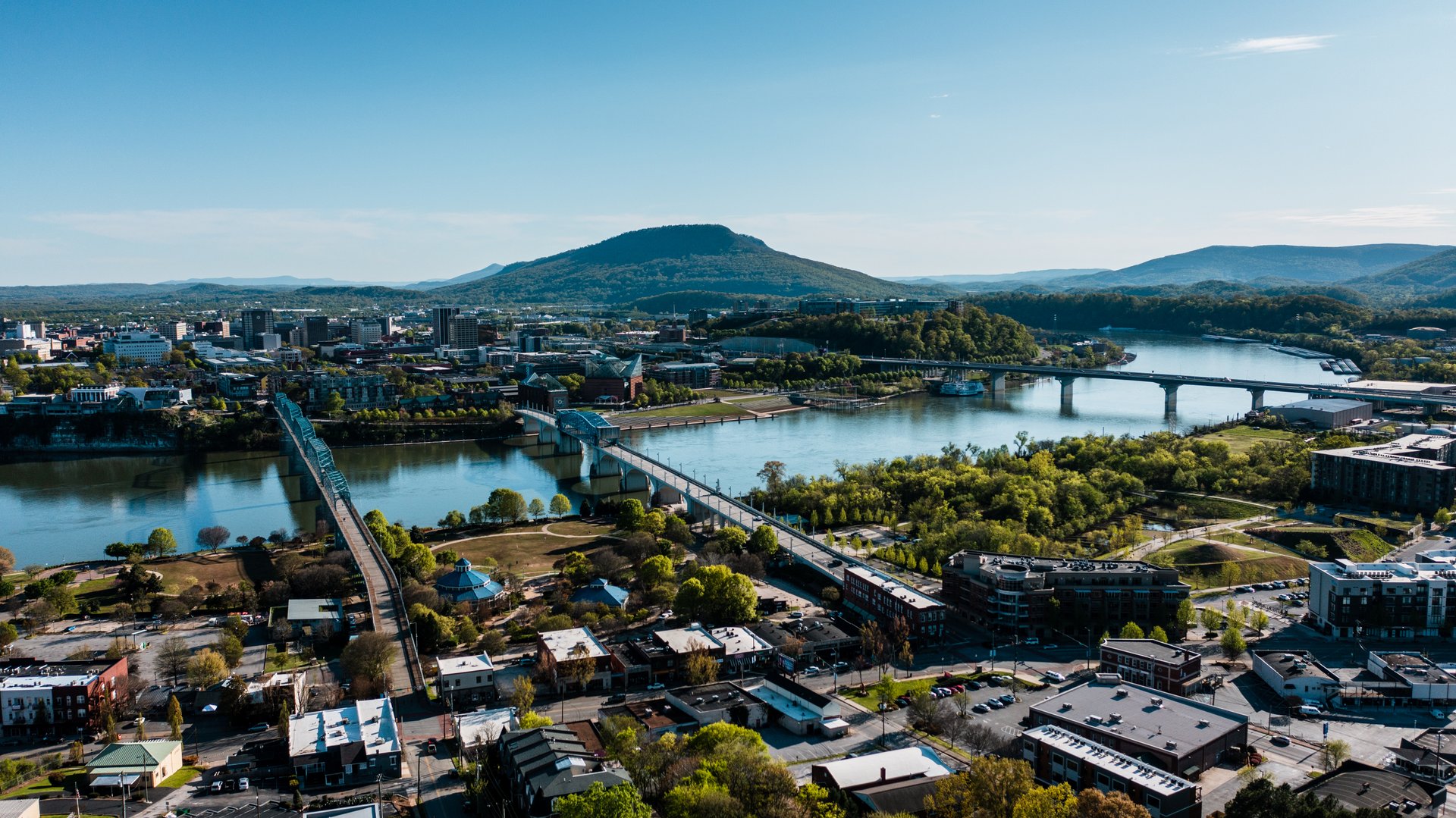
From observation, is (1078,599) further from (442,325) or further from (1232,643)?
(442,325)

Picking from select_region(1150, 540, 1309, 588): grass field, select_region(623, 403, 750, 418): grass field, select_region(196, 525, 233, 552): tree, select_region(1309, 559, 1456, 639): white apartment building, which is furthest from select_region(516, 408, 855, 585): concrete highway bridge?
select_region(196, 525, 233, 552): tree

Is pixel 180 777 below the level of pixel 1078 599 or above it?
below

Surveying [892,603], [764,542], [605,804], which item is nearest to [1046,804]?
[605,804]

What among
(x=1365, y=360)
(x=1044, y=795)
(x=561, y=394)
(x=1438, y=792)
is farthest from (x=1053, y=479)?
(x=1365, y=360)

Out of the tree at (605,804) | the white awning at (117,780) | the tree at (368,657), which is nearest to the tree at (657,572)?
the tree at (368,657)

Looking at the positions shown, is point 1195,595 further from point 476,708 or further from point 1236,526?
point 476,708

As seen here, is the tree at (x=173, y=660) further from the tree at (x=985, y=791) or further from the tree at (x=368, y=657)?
the tree at (x=985, y=791)
